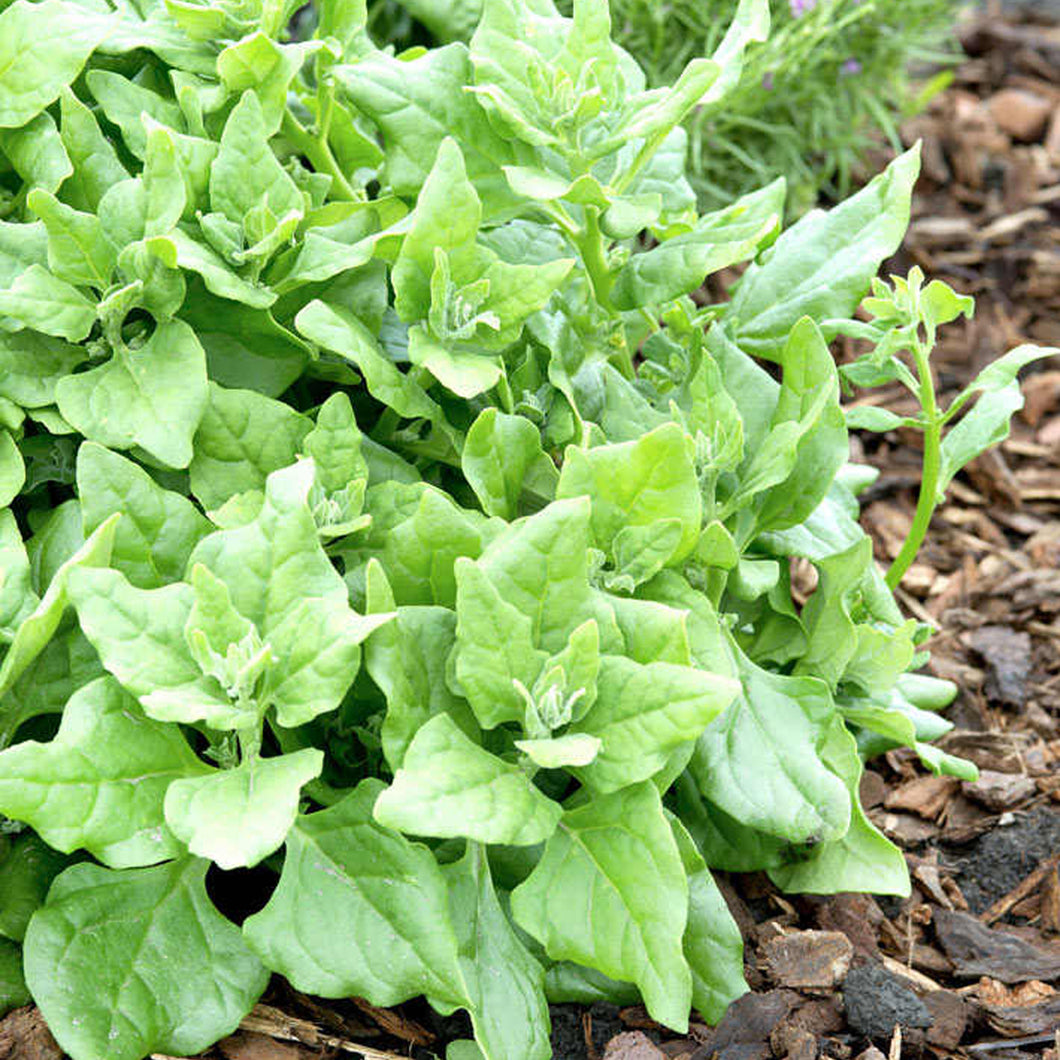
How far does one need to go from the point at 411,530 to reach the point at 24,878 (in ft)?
2.46

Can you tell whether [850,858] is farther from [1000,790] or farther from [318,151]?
[318,151]

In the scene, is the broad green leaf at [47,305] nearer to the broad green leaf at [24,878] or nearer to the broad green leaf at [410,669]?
the broad green leaf at [410,669]

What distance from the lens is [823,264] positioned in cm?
249

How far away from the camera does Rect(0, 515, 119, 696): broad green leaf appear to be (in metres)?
1.82

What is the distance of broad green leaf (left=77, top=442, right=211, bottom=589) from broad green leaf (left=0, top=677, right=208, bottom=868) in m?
0.20

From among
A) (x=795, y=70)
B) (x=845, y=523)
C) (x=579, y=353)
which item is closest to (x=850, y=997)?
(x=845, y=523)

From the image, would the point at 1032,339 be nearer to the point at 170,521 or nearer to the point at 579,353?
the point at 579,353

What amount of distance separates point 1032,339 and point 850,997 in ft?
8.81

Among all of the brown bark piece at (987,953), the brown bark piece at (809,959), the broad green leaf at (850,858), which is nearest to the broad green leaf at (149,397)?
the broad green leaf at (850,858)

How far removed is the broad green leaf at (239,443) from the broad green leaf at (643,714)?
0.59 meters

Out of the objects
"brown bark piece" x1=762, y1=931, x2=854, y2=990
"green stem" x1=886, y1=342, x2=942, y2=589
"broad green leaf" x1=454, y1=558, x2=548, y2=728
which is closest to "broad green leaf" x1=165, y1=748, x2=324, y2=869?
"broad green leaf" x1=454, y1=558, x2=548, y2=728

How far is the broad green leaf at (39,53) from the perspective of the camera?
2.14 meters

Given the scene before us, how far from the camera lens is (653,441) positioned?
78.1 inches

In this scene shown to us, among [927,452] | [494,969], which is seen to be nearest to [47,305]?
[494,969]
